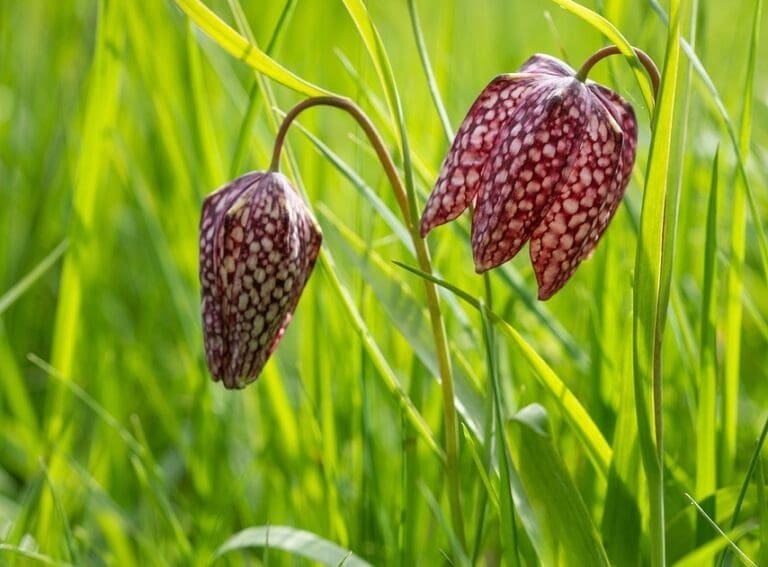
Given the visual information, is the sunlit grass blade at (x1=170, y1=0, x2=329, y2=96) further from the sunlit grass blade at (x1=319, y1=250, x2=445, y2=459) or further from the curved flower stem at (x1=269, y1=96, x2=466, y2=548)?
the sunlit grass blade at (x1=319, y1=250, x2=445, y2=459)

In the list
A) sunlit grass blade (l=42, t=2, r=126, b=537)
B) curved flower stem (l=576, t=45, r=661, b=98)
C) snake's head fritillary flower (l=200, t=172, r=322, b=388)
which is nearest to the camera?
curved flower stem (l=576, t=45, r=661, b=98)

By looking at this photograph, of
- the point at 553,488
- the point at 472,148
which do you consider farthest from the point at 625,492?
the point at 472,148

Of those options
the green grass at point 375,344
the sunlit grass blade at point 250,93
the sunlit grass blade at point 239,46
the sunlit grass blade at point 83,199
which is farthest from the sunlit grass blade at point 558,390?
the sunlit grass blade at point 83,199

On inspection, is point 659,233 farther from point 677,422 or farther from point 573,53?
point 573,53

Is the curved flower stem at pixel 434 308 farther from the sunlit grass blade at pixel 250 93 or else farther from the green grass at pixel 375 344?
the sunlit grass blade at pixel 250 93

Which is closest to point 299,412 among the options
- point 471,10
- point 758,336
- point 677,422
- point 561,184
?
point 677,422

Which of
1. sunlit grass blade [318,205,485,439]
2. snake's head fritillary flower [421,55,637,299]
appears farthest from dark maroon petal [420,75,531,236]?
sunlit grass blade [318,205,485,439]
